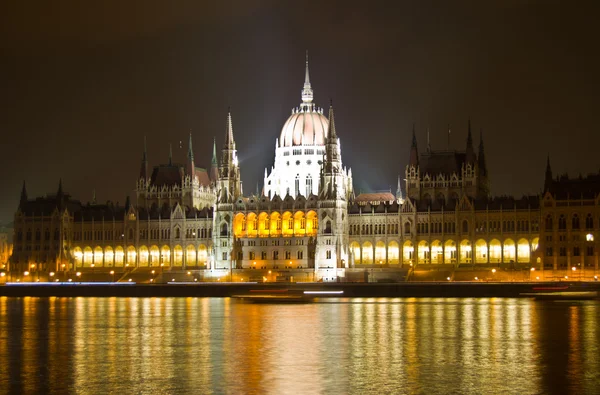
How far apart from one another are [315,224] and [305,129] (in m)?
30.1

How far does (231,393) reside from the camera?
38.7 meters

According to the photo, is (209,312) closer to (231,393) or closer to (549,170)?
(231,393)

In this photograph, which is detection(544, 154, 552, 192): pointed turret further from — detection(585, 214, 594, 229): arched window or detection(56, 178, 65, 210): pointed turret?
detection(56, 178, 65, 210): pointed turret

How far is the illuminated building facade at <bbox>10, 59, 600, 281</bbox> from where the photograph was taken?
5374 inches

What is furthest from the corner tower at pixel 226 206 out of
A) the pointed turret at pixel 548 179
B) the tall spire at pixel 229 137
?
the pointed turret at pixel 548 179

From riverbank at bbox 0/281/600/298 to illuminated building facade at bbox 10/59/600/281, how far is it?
17.2 m

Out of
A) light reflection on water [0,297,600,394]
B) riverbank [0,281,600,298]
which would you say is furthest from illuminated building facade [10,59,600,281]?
light reflection on water [0,297,600,394]

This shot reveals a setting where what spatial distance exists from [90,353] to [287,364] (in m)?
11.3

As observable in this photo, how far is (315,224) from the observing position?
147 metres

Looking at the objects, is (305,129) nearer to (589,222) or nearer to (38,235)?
(38,235)

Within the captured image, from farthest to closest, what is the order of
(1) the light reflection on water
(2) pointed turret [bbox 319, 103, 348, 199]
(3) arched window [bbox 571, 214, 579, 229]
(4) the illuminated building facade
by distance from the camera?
(2) pointed turret [bbox 319, 103, 348, 199], (4) the illuminated building facade, (3) arched window [bbox 571, 214, 579, 229], (1) the light reflection on water

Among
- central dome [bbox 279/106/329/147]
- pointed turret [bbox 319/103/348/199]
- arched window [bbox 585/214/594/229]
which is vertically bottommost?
arched window [bbox 585/214/594/229]

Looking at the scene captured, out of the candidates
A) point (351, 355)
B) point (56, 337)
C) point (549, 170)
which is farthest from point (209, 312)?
point (549, 170)

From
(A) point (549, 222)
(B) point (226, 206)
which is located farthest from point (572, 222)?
(B) point (226, 206)
